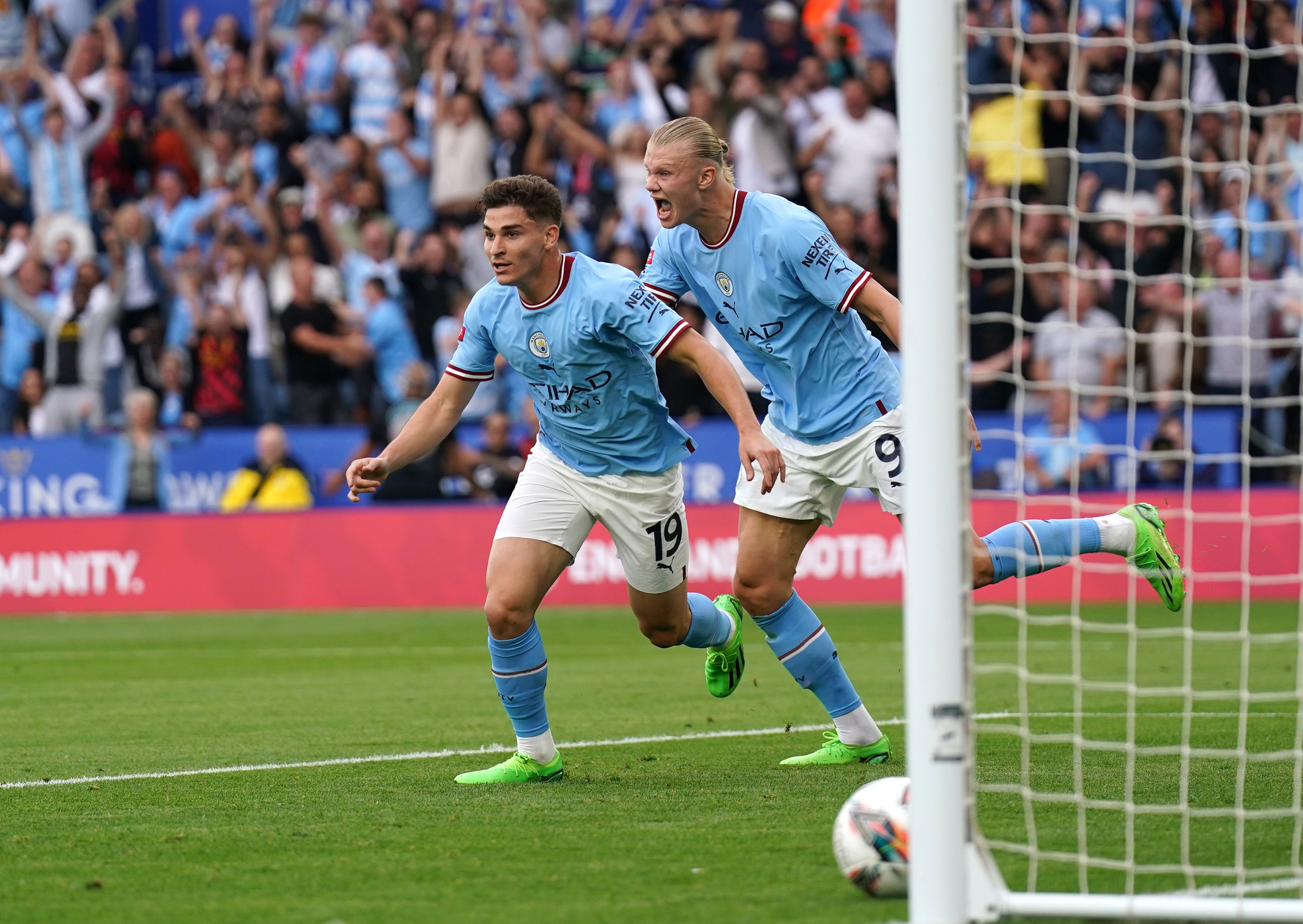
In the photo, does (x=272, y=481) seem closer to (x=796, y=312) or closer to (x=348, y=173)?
(x=348, y=173)

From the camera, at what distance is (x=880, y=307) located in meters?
6.11

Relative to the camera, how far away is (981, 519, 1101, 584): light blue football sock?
626cm

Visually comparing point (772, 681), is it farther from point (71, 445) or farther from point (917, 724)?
point (71, 445)

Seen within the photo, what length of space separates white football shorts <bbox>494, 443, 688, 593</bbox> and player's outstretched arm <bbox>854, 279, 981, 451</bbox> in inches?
35.5

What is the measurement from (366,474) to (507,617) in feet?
2.30

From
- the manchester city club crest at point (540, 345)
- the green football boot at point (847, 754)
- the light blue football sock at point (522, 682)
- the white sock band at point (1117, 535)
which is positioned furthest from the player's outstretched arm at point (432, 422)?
the white sock band at point (1117, 535)

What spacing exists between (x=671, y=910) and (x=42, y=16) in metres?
17.5

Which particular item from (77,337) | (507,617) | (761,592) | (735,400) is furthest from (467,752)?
(77,337)

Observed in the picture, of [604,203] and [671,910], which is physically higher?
[604,203]

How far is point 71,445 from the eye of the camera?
51.3 ft

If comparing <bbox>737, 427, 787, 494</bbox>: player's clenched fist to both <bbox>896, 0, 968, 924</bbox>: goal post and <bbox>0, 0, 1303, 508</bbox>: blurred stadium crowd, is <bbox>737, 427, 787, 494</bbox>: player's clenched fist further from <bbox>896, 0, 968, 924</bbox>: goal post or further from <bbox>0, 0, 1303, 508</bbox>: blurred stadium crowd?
<bbox>0, 0, 1303, 508</bbox>: blurred stadium crowd

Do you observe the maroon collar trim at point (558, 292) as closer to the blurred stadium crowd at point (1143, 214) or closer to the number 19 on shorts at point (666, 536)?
the number 19 on shorts at point (666, 536)

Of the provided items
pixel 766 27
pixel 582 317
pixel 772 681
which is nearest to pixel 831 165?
pixel 766 27

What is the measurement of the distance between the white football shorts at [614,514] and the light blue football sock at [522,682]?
1.25 ft
